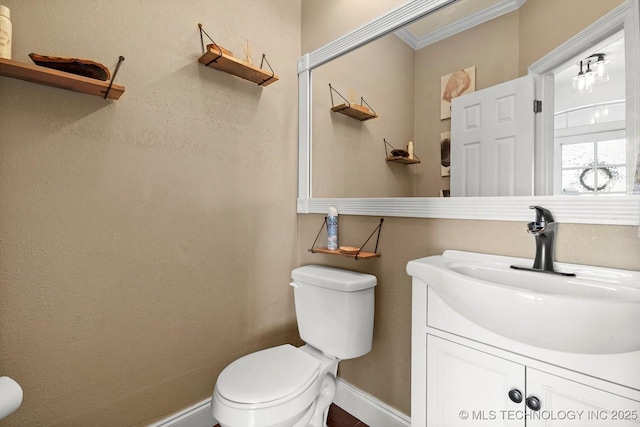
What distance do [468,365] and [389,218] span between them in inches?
27.6

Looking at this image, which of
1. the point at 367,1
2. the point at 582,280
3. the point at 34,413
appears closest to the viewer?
the point at 582,280

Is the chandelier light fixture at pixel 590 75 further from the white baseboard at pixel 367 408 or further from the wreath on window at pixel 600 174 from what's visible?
the white baseboard at pixel 367 408

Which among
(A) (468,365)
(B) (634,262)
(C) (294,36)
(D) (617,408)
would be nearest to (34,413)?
(A) (468,365)

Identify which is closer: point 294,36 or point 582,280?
point 582,280

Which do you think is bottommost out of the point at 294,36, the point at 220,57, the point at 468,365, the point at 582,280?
the point at 468,365

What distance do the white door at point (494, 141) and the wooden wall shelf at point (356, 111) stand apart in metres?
0.43

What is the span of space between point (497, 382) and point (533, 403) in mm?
91

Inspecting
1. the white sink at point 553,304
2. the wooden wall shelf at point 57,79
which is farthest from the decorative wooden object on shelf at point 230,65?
the white sink at point 553,304

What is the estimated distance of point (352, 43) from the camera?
1654 mm

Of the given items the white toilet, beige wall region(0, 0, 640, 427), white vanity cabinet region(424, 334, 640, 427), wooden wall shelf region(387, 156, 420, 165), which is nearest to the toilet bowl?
the white toilet

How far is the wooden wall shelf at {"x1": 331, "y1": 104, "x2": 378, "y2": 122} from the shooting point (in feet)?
5.29

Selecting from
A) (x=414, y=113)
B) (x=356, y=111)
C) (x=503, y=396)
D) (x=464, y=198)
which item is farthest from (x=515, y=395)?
(x=356, y=111)

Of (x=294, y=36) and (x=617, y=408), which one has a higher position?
(x=294, y=36)

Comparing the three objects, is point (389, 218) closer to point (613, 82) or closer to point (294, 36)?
point (613, 82)
